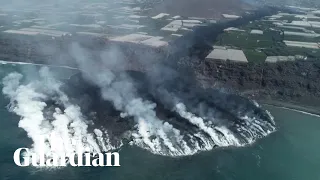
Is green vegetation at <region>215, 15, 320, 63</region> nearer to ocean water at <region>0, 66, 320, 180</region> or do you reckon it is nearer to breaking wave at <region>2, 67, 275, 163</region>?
breaking wave at <region>2, 67, 275, 163</region>

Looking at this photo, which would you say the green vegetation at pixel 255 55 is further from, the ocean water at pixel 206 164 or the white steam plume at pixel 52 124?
the white steam plume at pixel 52 124

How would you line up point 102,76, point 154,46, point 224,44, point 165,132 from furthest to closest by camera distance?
point 224,44 < point 154,46 < point 102,76 < point 165,132

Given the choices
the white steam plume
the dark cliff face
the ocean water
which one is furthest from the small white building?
the ocean water

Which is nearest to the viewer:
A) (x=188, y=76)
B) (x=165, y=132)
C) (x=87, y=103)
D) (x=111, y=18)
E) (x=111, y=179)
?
(x=111, y=179)

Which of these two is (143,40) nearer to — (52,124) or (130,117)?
(130,117)

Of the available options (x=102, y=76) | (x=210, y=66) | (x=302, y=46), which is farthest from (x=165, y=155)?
(x=302, y=46)

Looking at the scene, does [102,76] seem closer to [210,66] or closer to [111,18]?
[210,66]

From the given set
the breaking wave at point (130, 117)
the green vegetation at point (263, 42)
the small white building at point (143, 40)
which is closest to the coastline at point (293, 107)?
the breaking wave at point (130, 117)
